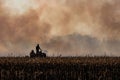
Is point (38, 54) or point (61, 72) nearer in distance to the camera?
point (61, 72)

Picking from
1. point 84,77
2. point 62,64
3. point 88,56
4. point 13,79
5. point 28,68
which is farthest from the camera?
point 88,56

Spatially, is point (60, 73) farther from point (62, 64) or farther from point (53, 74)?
point (62, 64)

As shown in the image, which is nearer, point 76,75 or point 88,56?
point 76,75

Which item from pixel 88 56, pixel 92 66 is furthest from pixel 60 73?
pixel 88 56

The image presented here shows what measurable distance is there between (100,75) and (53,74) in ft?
11.9

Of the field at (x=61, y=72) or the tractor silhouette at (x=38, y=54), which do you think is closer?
the field at (x=61, y=72)

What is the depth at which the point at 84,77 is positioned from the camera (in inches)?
1419

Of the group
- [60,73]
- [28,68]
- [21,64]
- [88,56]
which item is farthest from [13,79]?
[88,56]

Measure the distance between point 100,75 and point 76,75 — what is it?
1836mm

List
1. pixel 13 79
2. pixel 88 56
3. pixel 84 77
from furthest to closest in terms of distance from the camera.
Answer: pixel 88 56
pixel 84 77
pixel 13 79

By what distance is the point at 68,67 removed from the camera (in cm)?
4344

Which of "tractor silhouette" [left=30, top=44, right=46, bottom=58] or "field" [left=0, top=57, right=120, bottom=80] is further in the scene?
"tractor silhouette" [left=30, top=44, right=46, bottom=58]

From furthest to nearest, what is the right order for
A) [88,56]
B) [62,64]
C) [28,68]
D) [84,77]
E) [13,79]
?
[88,56]
[62,64]
[28,68]
[84,77]
[13,79]

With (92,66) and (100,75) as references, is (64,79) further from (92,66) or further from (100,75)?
(92,66)
